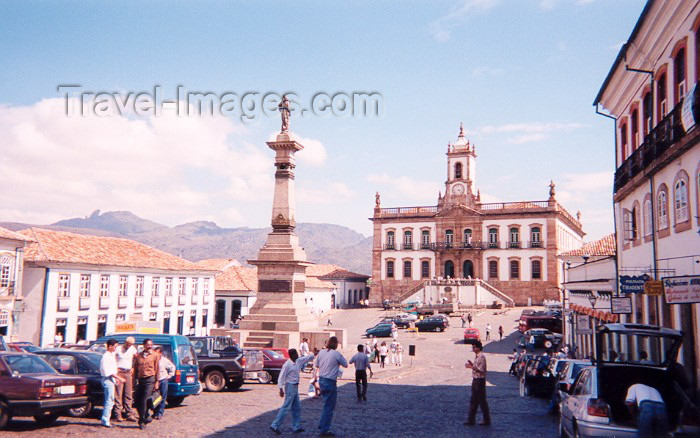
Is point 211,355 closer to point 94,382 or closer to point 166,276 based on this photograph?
point 94,382

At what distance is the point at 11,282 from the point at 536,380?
89.4ft

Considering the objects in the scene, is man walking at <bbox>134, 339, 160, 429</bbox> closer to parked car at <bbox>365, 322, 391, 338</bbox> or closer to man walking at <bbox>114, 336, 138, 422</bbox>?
man walking at <bbox>114, 336, 138, 422</bbox>

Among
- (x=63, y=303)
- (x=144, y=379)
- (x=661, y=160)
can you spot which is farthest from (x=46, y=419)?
(x=63, y=303)

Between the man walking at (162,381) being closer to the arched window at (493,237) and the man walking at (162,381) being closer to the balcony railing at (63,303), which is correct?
the balcony railing at (63,303)

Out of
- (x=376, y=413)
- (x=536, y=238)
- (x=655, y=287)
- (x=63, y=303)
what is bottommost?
(x=376, y=413)

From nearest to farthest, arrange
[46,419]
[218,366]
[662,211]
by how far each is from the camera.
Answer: [46,419]
[218,366]
[662,211]

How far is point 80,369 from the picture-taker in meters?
13.5

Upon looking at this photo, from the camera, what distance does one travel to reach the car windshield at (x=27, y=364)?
39.2ft

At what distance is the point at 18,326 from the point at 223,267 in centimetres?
2886

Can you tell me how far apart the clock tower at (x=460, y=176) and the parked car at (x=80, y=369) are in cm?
6358

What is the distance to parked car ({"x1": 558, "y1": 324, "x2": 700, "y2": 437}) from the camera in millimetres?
8891

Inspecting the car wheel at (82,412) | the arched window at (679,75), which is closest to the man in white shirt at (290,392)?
the car wheel at (82,412)

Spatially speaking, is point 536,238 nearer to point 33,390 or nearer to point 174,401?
point 174,401

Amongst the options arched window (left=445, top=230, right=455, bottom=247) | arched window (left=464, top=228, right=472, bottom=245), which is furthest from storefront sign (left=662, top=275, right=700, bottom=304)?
arched window (left=445, top=230, right=455, bottom=247)
